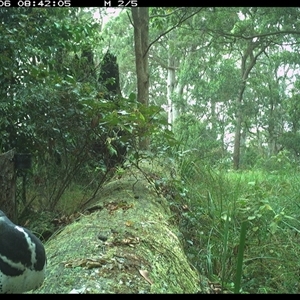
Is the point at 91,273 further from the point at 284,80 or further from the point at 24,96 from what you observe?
the point at 284,80

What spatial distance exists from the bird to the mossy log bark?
350 mm

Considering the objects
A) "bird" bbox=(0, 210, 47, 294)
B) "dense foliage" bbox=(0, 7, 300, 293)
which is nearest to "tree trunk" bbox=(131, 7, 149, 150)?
"dense foliage" bbox=(0, 7, 300, 293)

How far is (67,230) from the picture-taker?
8.51 feet

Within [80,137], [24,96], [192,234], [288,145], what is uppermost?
[24,96]

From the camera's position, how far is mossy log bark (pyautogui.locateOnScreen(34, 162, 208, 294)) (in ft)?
5.45

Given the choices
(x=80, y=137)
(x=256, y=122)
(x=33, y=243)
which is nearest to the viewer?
(x=33, y=243)

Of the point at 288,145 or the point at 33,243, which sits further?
the point at 288,145

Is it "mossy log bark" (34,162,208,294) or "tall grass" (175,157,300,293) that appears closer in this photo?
"mossy log bark" (34,162,208,294)

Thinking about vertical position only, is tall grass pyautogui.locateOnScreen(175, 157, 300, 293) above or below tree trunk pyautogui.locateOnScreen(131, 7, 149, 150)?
below

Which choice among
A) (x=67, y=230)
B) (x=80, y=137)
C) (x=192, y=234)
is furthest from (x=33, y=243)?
(x=80, y=137)

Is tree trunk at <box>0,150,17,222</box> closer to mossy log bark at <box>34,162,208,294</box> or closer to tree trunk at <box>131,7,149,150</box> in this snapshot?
mossy log bark at <box>34,162,208,294</box>

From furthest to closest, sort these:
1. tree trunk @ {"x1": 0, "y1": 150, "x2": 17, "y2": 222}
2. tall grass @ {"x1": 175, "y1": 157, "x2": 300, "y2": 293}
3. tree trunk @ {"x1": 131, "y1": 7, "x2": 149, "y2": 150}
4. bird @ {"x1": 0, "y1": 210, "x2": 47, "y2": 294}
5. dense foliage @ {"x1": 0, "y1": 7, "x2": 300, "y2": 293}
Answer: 1. tree trunk @ {"x1": 131, "y1": 7, "x2": 149, "y2": 150}
2. tree trunk @ {"x1": 0, "y1": 150, "x2": 17, "y2": 222}
3. dense foliage @ {"x1": 0, "y1": 7, "x2": 300, "y2": 293}
4. tall grass @ {"x1": 175, "y1": 157, "x2": 300, "y2": 293}
5. bird @ {"x1": 0, "y1": 210, "x2": 47, "y2": 294}

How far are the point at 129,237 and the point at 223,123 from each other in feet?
50.0

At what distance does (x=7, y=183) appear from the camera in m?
3.05
